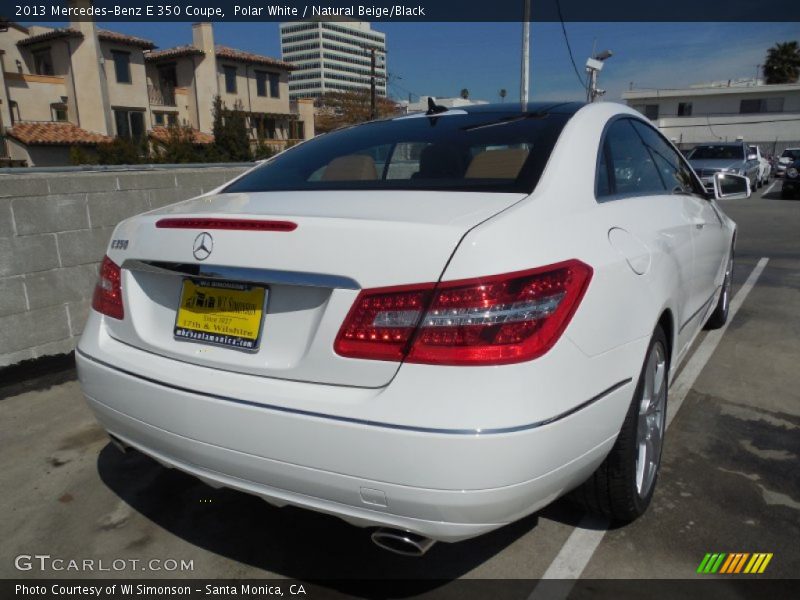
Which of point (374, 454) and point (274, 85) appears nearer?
point (374, 454)

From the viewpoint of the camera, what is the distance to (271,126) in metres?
50.3

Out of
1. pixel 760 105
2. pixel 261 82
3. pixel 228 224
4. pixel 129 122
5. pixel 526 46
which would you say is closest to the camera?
pixel 228 224

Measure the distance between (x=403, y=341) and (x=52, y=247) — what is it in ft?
12.0

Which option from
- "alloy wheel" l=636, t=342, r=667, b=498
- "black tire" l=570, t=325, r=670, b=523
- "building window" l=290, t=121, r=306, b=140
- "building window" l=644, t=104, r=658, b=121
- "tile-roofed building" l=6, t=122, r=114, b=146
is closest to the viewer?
"black tire" l=570, t=325, r=670, b=523

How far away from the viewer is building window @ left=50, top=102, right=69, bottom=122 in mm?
36466

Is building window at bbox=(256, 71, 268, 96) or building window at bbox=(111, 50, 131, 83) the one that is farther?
building window at bbox=(256, 71, 268, 96)

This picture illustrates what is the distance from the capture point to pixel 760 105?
49125mm

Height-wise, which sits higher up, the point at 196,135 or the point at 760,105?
the point at 760,105

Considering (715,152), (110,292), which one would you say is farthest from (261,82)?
(110,292)

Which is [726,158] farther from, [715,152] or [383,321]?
[383,321]

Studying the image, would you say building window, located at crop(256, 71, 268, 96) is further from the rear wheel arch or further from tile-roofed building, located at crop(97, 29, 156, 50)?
the rear wheel arch

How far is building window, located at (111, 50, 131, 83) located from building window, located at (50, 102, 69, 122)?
4.02 meters

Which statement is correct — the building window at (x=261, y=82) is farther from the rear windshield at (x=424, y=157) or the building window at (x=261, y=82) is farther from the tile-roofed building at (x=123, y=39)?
the rear windshield at (x=424, y=157)

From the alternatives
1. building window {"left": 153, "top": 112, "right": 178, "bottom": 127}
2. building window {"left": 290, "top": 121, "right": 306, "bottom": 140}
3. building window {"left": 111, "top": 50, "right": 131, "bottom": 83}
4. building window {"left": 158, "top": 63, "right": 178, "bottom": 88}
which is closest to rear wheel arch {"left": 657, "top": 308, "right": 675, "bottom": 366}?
building window {"left": 111, "top": 50, "right": 131, "bottom": 83}
